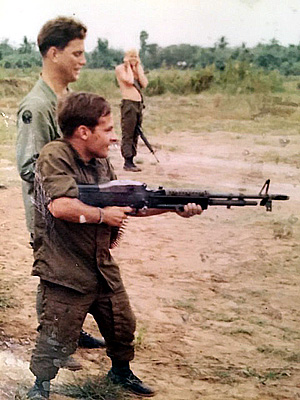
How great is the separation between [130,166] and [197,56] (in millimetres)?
481

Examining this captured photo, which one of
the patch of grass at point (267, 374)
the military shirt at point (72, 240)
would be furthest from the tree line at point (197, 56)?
the patch of grass at point (267, 374)

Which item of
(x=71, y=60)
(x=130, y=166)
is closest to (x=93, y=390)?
(x=130, y=166)

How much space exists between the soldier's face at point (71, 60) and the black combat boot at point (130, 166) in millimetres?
399

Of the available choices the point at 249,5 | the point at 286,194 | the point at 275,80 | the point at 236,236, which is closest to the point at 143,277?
the point at 236,236

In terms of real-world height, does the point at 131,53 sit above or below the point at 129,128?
above

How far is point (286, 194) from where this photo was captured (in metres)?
3.01

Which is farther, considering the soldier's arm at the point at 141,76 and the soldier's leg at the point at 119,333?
the soldier's arm at the point at 141,76

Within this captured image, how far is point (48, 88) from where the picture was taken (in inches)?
114

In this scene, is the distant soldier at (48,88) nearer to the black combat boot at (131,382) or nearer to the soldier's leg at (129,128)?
the soldier's leg at (129,128)

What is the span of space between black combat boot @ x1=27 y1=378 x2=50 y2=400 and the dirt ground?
0.07 meters

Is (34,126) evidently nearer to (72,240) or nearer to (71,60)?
(71,60)

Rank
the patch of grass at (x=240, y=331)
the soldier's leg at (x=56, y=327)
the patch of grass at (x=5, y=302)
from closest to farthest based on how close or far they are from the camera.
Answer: the soldier's leg at (x=56, y=327) < the patch of grass at (x=240, y=331) < the patch of grass at (x=5, y=302)

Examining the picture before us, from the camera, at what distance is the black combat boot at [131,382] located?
301 centimetres

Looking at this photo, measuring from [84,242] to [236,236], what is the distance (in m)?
0.61
